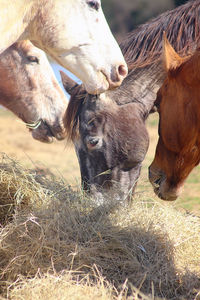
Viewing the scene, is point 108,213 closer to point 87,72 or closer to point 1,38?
point 87,72

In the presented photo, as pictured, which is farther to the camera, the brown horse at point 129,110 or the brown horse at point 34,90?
the brown horse at point 34,90

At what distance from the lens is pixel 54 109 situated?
158 inches

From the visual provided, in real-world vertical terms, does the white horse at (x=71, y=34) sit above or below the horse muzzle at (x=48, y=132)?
above

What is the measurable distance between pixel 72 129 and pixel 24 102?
64 cm

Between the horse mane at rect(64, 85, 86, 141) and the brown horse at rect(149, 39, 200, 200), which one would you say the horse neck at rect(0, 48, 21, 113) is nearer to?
the horse mane at rect(64, 85, 86, 141)

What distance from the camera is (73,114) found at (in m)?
3.80

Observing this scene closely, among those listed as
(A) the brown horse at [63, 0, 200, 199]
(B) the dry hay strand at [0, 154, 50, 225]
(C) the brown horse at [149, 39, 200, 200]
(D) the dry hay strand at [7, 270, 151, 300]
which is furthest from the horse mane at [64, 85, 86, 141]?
(D) the dry hay strand at [7, 270, 151, 300]

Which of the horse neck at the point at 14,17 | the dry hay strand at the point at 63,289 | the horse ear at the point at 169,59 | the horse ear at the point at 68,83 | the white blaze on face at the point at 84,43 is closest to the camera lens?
the dry hay strand at the point at 63,289

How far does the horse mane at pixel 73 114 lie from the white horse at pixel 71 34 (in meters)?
0.72

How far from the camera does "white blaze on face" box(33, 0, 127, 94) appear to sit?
2.85 meters

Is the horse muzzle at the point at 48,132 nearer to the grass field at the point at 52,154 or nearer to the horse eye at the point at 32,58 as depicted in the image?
the horse eye at the point at 32,58

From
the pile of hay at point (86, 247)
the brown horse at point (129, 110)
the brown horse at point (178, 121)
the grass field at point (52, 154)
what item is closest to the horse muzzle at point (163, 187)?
the brown horse at point (178, 121)

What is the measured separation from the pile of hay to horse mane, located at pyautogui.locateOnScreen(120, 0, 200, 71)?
1.55 metres

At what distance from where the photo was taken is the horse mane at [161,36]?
12.1 feet
